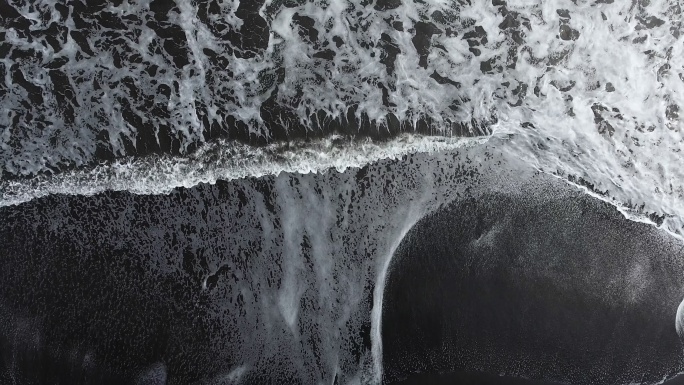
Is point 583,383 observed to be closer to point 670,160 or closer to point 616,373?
point 616,373

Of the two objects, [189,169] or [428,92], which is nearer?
[189,169]

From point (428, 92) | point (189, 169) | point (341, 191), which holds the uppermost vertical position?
point (428, 92)

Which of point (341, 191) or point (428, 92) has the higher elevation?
point (428, 92)

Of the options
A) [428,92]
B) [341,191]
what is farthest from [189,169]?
[428,92]

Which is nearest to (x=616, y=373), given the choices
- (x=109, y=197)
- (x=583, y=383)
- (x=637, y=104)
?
(x=583, y=383)

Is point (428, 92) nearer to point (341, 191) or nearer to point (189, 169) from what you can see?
point (341, 191)
